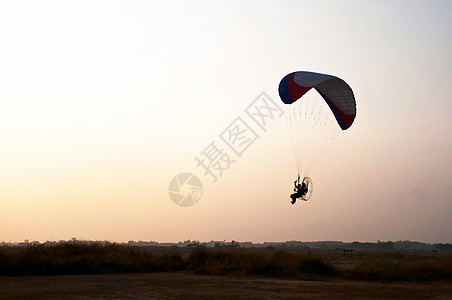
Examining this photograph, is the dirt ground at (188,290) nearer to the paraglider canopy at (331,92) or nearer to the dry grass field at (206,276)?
the dry grass field at (206,276)

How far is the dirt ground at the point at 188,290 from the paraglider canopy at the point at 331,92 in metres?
9.45

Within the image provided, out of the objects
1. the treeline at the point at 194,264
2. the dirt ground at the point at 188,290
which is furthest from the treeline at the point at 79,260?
the dirt ground at the point at 188,290

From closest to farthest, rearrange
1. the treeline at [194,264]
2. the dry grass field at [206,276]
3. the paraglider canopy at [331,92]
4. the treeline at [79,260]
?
the dry grass field at [206,276], the treeline at [79,260], the paraglider canopy at [331,92], the treeline at [194,264]

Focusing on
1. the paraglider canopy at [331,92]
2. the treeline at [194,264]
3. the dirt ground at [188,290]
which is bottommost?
the dirt ground at [188,290]

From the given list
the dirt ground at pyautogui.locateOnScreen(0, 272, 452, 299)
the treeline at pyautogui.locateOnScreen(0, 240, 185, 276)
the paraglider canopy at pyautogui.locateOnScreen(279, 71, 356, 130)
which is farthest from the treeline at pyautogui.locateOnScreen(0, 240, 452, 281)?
the paraglider canopy at pyautogui.locateOnScreen(279, 71, 356, 130)

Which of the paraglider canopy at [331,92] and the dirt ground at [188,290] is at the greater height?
the paraglider canopy at [331,92]

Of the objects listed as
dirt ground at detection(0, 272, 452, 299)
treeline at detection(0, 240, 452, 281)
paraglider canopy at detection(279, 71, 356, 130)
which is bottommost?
dirt ground at detection(0, 272, 452, 299)

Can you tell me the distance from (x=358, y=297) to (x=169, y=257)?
1644 cm

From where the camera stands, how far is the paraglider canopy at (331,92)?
24453mm

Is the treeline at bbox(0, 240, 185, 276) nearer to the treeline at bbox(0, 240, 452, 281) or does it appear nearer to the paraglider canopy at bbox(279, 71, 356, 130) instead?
the treeline at bbox(0, 240, 452, 281)

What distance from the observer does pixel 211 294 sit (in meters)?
16.7

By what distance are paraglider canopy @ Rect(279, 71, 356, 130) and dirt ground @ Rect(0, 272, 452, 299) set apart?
9448 mm

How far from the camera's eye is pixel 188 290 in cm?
1798

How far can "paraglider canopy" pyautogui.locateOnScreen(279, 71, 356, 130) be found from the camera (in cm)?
2445
